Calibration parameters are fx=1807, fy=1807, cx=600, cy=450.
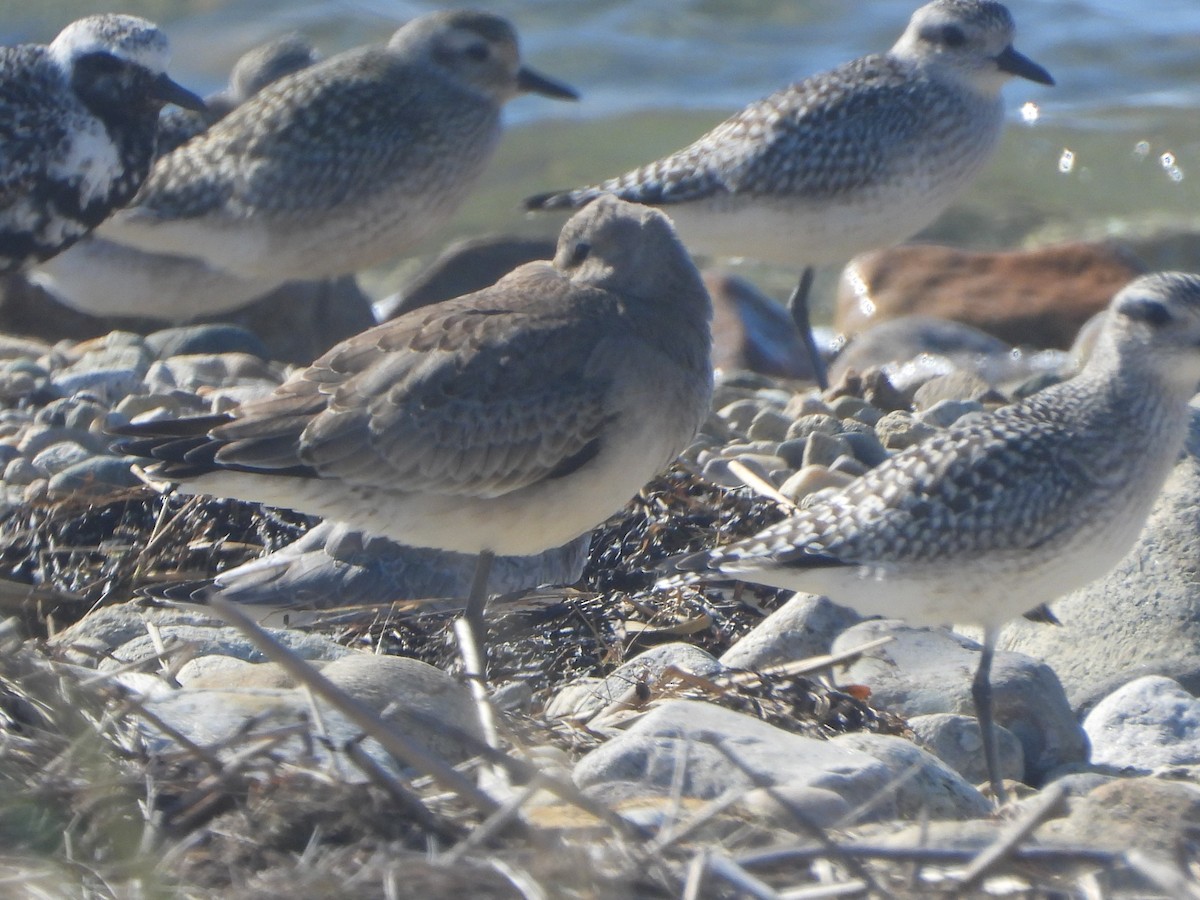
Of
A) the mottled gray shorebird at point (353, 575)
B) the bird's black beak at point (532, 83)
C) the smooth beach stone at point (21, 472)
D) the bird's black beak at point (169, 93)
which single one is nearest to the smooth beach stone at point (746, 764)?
the mottled gray shorebird at point (353, 575)

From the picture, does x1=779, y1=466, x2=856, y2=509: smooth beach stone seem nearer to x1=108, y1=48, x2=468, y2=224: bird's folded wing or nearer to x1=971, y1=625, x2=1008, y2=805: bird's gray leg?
x1=971, y1=625, x2=1008, y2=805: bird's gray leg

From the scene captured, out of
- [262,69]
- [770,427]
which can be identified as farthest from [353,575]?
[262,69]

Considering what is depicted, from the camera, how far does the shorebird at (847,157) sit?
9.69m

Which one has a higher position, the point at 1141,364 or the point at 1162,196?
the point at 1141,364

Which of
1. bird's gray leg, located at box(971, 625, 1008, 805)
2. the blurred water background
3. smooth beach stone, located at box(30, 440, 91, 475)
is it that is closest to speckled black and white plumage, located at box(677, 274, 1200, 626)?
bird's gray leg, located at box(971, 625, 1008, 805)

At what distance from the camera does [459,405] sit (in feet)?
18.7

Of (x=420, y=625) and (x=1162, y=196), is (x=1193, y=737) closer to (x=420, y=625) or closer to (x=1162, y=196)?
(x=420, y=625)

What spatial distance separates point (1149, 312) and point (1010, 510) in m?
0.90

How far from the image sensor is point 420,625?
6.46 metres

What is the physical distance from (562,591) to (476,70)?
4563mm

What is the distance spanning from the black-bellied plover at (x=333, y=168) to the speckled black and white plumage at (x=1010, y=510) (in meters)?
4.25

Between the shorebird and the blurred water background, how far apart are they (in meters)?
5.13

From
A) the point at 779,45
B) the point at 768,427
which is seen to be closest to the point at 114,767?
the point at 768,427

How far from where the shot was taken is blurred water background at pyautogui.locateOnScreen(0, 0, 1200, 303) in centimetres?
1689
